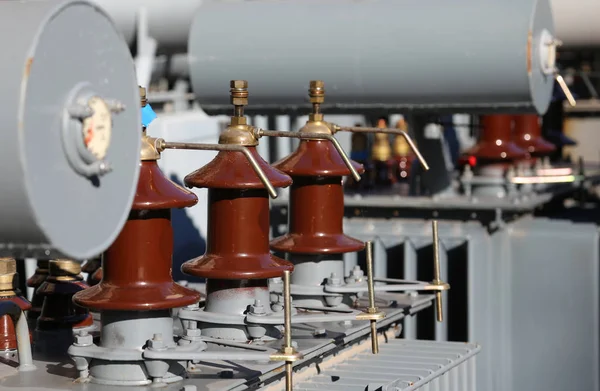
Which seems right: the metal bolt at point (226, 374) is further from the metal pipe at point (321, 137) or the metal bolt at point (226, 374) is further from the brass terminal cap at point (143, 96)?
the brass terminal cap at point (143, 96)

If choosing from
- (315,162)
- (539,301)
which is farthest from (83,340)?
(539,301)

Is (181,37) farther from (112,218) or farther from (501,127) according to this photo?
(112,218)

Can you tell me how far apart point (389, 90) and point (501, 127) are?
183 inches

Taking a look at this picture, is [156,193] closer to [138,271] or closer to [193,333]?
[138,271]

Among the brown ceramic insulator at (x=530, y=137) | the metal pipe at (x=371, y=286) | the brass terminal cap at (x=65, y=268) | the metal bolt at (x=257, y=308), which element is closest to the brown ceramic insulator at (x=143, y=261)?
the metal bolt at (x=257, y=308)

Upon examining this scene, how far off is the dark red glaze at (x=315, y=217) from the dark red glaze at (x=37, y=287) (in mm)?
1399

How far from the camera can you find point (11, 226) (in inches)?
212

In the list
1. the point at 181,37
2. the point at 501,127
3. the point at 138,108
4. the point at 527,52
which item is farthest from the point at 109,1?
the point at 138,108

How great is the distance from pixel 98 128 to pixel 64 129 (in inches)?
9.0

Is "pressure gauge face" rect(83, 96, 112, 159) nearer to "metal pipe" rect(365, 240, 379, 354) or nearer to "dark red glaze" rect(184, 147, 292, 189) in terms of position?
"dark red glaze" rect(184, 147, 292, 189)

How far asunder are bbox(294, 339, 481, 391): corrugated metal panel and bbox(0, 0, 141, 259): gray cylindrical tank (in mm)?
2080

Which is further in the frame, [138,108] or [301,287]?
[301,287]

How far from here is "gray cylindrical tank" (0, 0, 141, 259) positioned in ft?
17.2

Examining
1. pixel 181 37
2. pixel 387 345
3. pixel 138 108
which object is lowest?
pixel 387 345
